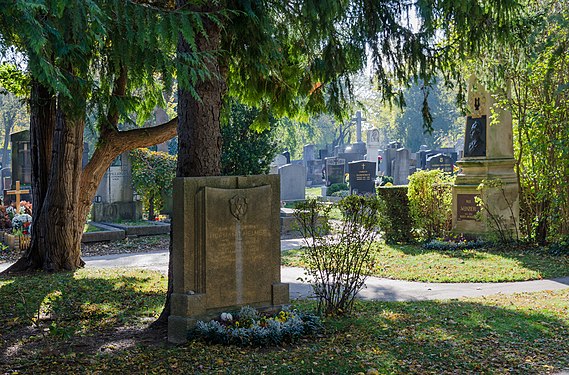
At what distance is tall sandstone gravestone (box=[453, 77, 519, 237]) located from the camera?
15.7 m

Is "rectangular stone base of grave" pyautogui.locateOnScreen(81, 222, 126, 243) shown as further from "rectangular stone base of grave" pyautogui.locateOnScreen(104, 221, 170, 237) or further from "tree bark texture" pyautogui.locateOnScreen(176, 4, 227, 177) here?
"tree bark texture" pyautogui.locateOnScreen(176, 4, 227, 177)

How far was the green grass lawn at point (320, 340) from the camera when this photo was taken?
19.6ft

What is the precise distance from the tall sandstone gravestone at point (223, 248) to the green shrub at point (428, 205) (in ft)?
30.6

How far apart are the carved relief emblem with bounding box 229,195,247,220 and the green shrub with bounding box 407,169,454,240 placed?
977cm

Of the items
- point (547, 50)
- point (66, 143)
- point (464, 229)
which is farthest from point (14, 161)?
point (547, 50)

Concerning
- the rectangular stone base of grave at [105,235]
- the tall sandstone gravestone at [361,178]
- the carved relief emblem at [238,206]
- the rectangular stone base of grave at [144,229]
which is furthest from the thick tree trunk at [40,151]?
the tall sandstone gravestone at [361,178]

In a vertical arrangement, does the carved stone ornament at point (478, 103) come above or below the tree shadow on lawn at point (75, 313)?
above

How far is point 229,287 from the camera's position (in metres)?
7.17

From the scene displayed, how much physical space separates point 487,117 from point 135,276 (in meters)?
9.31

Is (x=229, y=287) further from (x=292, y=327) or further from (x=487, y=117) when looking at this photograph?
(x=487, y=117)

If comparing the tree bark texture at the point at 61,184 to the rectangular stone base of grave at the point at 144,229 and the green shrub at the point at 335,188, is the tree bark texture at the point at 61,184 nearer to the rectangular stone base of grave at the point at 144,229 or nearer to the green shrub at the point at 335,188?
the rectangular stone base of grave at the point at 144,229

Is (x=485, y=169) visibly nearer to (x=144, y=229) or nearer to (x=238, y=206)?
(x=144, y=229)

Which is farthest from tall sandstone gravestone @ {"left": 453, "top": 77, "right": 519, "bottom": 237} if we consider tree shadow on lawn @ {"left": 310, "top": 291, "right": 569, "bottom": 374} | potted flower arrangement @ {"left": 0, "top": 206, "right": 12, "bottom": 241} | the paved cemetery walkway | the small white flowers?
potted flower arrangement @ {"left": 0, "top": 206, "right": 12, "bottom": 241}

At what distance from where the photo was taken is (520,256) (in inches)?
551
